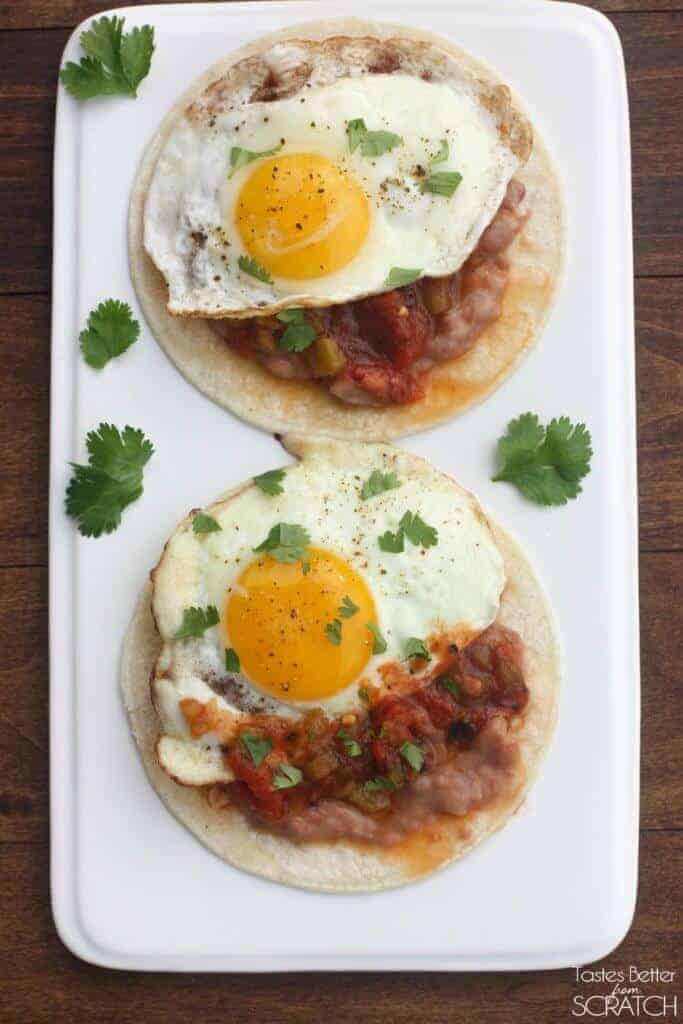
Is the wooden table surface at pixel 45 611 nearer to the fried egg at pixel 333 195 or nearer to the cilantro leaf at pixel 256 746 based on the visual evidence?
the fried egg at pixel 333 195

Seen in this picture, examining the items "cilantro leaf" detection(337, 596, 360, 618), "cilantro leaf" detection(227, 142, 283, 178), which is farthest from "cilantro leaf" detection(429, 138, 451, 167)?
"cilantro leaf" detection(337, 596, 360, 618)

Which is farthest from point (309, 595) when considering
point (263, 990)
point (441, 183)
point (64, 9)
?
point (64, 9)

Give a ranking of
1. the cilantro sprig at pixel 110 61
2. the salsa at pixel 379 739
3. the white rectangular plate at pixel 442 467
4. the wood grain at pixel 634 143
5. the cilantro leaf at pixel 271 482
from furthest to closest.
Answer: the wood grain at pixel 634 143, the cilantro sprig at pixel 110 61, the white rectangular plate at pixel 442 467, the cilantro leaf at pixel 271 482, the salsa at pixel 379 739

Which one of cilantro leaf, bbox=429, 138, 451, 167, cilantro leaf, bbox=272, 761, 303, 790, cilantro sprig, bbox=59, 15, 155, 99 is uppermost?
cilantro sprig, bbox=59, 15, 155, 99

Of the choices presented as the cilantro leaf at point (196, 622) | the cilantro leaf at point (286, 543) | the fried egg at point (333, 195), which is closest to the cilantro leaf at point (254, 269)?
the fried egg at point (333, 195)

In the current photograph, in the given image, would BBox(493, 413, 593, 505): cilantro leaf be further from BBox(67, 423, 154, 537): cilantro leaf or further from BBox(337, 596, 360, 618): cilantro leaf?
BBox(67, 423, 154, 537): cilantro leaf

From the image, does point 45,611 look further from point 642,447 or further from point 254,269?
point 642,447
